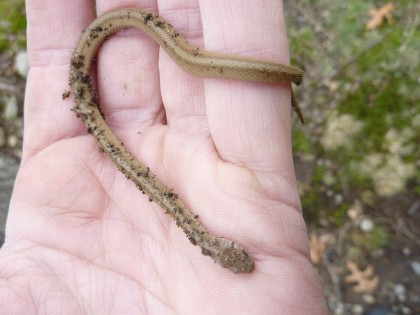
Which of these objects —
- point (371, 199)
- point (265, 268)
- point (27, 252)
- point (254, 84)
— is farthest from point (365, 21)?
point (27, 252)

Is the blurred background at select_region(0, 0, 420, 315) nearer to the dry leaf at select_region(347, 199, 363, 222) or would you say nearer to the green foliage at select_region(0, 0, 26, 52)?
the dry leaf at select_region(347, 199, 363, 222)

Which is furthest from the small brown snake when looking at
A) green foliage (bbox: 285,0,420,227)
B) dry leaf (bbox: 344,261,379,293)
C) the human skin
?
dry leaf (bbox: 344,261,379,293)

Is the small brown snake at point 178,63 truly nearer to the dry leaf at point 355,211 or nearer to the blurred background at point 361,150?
the blurred background at point 361,150

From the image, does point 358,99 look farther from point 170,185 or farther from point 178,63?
point 170,185

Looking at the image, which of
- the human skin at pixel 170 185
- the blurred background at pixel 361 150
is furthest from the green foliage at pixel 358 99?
the human skin at pixel 170 185

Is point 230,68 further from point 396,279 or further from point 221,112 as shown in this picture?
point 396,279

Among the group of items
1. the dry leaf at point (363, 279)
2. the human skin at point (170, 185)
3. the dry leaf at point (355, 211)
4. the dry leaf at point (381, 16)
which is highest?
the dry leaf at point (381, 16)

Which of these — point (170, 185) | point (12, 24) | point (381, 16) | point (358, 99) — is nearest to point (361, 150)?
point (358, 99)
